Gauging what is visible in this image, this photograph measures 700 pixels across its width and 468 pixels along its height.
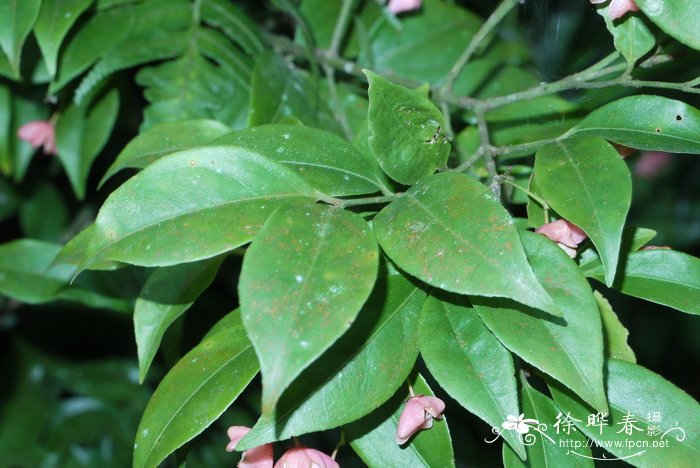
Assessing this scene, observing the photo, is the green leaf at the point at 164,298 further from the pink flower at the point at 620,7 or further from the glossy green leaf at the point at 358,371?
the pink flower at the point at 620,7

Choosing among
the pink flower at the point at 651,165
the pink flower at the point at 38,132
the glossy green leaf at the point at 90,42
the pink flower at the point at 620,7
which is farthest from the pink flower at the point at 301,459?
the pink flower at the point at 651,165

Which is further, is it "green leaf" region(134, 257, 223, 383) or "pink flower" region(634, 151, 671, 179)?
"pink flower" region(634, 151, 671, 179)

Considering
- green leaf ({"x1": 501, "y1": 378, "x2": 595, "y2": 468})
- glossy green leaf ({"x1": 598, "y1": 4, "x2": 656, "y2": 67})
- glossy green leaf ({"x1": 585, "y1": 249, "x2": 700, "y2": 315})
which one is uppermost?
glossy green leaf ({"x1": 598, "y1": 4, "x2": 656, "y2": 67})

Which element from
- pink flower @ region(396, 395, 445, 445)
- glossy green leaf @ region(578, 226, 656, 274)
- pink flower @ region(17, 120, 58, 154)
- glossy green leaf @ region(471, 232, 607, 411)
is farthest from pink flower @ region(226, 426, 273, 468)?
pink flower @ region(17, 120, 58, 154)

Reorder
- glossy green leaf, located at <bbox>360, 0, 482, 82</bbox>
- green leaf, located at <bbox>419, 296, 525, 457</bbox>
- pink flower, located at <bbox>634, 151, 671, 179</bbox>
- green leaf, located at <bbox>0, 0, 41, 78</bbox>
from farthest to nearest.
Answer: pink flower, located at <bbox>634, 151, 671, 179</bbox> → glossy green leaf, located at <bbox>360, 0, 482, 82</bbox> → green leaf, located at <bbox>0, 0, 41, 78</bbox> → green leaf, located at <bbox>419, 296, 525, 457</bbox>

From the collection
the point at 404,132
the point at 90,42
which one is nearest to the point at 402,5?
the point at 90,42

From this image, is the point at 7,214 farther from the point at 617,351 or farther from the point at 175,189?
the point at 617,351

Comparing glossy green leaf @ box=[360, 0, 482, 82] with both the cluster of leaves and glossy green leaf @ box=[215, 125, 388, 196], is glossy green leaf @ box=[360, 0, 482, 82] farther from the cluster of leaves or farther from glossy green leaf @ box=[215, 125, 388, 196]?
glossy green leaf @ box=[215, 125, 388, 196]
